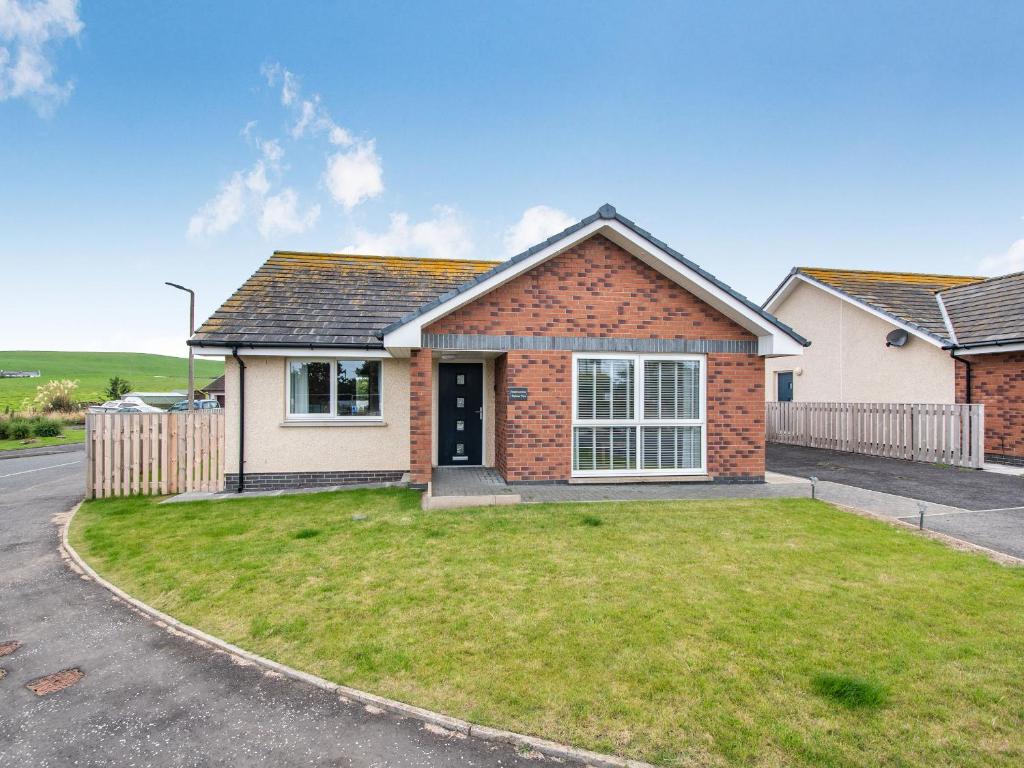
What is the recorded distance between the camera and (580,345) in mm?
9852

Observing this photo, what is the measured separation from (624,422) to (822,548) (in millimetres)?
4299

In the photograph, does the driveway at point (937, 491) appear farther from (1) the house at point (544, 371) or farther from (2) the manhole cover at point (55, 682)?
(2) the manhole cover at point (55, 682)

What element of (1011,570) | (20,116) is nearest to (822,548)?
(1011,570)

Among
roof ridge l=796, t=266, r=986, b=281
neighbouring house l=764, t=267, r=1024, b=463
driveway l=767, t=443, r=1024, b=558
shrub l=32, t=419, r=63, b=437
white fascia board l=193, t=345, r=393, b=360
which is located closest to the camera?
driveway l=767, t=443, r=1024, b=558

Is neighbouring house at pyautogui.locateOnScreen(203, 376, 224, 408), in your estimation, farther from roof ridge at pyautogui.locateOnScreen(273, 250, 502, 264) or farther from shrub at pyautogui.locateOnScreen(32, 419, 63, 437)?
roof ridge at pyautogui.locateOnScreen(273, 250, 502, 264)

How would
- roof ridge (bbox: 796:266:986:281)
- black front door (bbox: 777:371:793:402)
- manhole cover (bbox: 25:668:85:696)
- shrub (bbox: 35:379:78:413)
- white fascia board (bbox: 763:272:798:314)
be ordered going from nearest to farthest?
manhole cover (bbox: 25:668:85:696) < roof ridge (bbox: 796:266:986:281) < white fascia board (bbox: 763:272:798:314) < black front door (bbox: 777:371:793:402) < shrub (bbox: 35:379:78:413)

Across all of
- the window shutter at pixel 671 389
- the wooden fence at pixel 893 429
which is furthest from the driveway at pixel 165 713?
the wooden fence at pixel 893 429

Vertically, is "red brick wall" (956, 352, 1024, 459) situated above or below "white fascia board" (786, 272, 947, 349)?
below

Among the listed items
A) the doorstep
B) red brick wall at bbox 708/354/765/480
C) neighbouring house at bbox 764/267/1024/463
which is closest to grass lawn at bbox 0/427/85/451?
the doorstep

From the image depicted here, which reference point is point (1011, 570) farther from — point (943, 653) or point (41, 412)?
point (41, 412)

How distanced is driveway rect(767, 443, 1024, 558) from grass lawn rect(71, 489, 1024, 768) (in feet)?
3.66

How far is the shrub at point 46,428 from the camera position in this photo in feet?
81.0

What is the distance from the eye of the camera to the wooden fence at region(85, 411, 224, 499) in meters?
10.0

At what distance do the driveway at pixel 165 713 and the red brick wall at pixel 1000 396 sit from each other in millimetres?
16172
